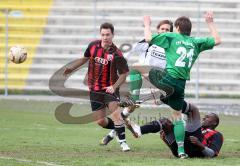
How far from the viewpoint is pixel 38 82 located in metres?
25.8

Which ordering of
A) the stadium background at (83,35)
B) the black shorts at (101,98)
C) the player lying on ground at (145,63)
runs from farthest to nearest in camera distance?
1. the stadium background at (83,35)
2. the player lying on ground at (145,63)
3. the black shorts at (101,98)

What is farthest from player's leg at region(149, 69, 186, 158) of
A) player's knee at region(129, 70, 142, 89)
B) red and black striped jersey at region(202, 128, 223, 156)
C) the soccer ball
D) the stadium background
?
the stadium background

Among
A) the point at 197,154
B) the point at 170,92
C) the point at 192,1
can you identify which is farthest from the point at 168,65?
the point at 192,1

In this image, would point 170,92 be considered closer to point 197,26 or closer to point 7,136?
point 7,136

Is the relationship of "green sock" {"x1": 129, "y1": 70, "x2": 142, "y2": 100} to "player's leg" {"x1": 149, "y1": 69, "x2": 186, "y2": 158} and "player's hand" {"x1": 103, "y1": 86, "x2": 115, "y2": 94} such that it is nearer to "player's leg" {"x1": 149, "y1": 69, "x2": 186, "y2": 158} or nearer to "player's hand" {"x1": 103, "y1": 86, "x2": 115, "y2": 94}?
"player's hand" {"x1": 103, "y1": 86, "x2": 115, "y2": 94}

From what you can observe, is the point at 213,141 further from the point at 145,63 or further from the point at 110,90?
the point at 145,63

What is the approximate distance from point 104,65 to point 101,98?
56 centimetres

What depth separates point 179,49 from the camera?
38.0 feet

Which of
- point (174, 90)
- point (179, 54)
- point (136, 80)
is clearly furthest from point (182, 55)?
point (136, 80)

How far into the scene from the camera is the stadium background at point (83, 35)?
25.0 m

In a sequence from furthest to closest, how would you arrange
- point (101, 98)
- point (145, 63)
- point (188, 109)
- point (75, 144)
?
point (145, 63)
point (75, 144)
point (101, 98)
point (188, 109)

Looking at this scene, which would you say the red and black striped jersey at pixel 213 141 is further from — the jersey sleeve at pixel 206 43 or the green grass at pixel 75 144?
the jersey sleeve at pixel 206 43

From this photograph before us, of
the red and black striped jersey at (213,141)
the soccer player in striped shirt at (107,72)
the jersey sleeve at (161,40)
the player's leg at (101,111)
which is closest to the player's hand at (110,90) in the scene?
the soccer player in striped shirt at (107,72)

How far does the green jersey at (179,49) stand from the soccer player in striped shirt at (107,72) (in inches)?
61.5
